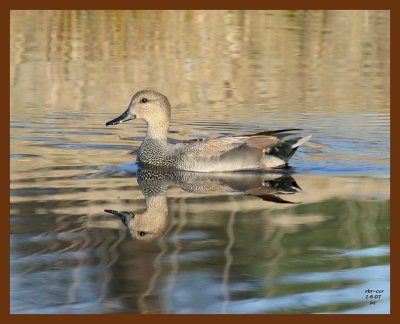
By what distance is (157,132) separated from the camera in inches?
468

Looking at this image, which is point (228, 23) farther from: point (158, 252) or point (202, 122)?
point (158, 252)

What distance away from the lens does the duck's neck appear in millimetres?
11812

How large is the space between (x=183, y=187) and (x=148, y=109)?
69.7 inches

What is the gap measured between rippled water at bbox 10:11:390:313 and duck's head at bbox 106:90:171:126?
1.63 feet

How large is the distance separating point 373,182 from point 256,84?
253 inches

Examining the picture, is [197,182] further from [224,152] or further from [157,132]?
[157,132]

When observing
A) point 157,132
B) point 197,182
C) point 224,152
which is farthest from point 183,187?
point 157,132

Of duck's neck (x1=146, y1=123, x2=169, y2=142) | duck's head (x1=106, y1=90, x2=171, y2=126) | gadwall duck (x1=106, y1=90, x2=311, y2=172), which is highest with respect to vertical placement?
duck's head (x1=106, y1=90, x2=171, y2=126)

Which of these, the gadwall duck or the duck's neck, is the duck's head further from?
the gadwall duck

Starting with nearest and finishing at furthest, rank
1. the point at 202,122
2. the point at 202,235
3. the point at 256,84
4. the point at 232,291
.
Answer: the point at 232,291, the point at 202,235, the point at 202,122, the point at 256,84

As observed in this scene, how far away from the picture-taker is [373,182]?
10258 mm

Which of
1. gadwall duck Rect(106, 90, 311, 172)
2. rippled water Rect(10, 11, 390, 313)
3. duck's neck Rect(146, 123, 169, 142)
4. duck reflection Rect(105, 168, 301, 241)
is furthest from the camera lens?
duck's neck Rect(146, 123, 169, 142)

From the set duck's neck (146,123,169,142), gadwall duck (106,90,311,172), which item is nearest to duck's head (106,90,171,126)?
duck's neck (146,123,169,142)

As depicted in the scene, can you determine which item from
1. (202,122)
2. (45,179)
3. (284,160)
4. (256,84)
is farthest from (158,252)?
(256,84)
